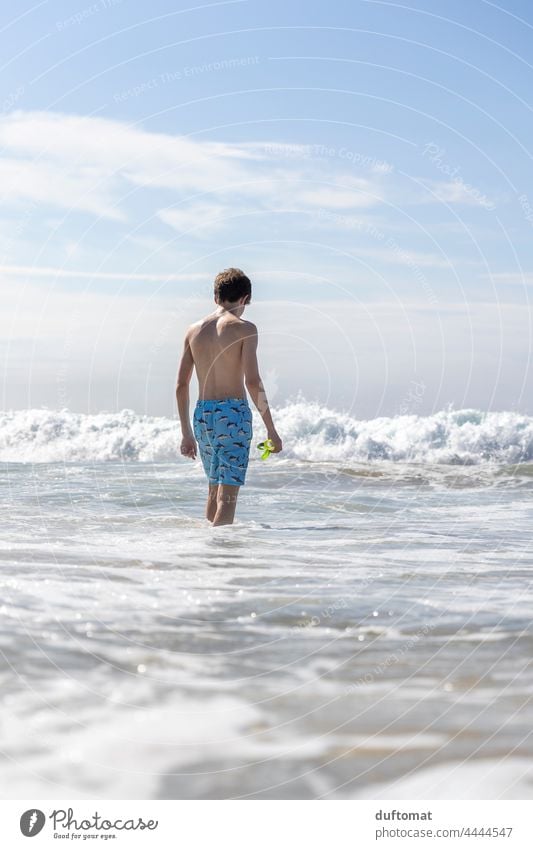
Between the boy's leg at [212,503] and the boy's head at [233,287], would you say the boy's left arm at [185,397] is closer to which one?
the boy's leg at [212,503]

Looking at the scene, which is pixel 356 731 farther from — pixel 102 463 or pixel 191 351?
pixel 102 463

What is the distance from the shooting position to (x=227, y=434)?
7684mm

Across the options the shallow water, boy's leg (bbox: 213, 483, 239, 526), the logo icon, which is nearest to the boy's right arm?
boy's leg (bbox: 213, 483, 239, 526)

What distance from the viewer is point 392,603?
16.8ft

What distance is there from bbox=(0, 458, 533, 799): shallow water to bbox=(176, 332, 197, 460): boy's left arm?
811mm

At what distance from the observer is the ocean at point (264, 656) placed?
9.83 feet

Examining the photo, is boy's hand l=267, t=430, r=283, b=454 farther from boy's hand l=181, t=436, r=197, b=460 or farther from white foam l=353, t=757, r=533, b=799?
white foam l=353, t=757, r=533, b=799

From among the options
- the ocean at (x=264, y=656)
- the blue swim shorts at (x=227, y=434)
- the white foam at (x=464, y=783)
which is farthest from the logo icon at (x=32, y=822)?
the blue swim shorts at (x=227, y=434)

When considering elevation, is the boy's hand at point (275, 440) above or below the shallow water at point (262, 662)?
above

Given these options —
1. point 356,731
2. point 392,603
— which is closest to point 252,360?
point 392,603

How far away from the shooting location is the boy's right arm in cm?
753

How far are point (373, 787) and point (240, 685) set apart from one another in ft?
3.02

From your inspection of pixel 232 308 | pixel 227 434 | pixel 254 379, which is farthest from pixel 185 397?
pixel 232 308

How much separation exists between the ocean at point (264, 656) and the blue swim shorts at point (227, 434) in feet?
2.00
